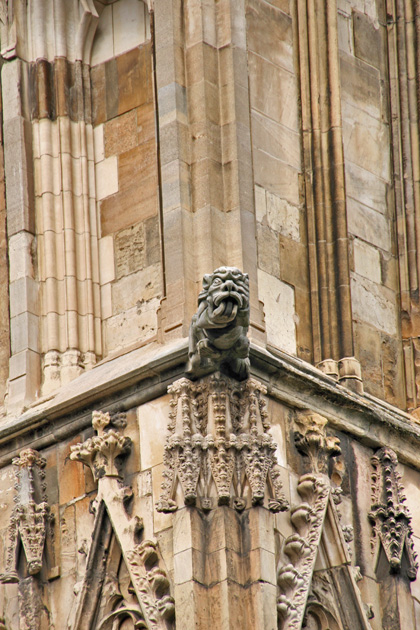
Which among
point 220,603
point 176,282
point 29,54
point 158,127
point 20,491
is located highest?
point 29,54

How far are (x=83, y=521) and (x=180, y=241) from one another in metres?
2.56

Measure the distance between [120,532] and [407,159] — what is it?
5557 millimetres

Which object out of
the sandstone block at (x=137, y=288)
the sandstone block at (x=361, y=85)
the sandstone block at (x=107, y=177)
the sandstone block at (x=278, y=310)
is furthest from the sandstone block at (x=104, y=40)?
the sandstone block at (x=278, y=310)

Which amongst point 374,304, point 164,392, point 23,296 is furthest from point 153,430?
point 374,304

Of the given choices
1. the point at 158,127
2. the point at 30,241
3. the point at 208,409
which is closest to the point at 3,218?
the point at 30,241

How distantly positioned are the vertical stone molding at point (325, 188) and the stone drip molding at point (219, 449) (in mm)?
1959

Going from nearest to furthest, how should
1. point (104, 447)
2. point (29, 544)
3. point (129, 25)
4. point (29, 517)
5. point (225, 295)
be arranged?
point (225, 295)
point (104, 447)
point (29, 544)
point (29, 517)
point (129, 25)

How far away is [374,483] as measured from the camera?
936 inches

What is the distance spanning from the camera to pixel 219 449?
867 inches

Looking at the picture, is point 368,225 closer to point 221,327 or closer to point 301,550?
point 221,327

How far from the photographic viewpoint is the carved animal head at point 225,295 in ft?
71.6

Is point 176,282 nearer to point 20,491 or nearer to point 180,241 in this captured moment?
point 180,241

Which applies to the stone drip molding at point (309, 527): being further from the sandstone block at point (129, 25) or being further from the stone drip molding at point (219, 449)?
the sandstone block at point (129, 25)

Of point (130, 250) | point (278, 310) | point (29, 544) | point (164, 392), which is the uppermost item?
point (130, 250)
